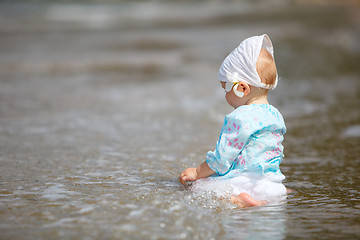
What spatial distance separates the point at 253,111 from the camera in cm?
280

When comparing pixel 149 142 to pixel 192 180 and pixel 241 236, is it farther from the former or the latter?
pixel 241 236

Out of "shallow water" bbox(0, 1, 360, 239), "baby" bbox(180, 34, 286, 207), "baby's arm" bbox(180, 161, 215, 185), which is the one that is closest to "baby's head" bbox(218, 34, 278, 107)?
"baby" bbox(180, 34, 286, 207)

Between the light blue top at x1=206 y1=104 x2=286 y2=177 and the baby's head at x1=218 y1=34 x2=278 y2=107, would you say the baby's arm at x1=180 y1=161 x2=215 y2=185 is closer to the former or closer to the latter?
the light blue top at x1=206 y1=104 x2=286 y2=177

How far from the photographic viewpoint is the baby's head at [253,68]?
9.35 ft

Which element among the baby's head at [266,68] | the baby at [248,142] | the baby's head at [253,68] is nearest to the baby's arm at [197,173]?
the baby at [248,142]

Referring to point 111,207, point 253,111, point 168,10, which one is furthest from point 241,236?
point 168,10

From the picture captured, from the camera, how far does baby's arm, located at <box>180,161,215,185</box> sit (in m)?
2.87

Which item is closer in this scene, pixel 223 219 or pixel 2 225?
pixel 2 225

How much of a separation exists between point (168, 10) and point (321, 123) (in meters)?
20.5

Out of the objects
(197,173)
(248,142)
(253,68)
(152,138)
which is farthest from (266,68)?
(152,138)

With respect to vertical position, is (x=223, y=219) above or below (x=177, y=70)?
below

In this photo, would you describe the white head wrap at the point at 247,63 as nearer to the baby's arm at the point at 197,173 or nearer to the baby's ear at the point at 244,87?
the baby's ear at the point at 244,87

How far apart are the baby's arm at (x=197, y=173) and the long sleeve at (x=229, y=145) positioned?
0.07 metres

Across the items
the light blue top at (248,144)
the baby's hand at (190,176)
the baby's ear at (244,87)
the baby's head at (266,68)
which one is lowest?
the baby's hand at (190,176)
